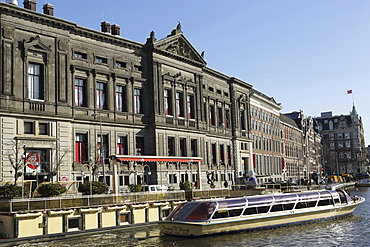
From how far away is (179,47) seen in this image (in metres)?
60.0

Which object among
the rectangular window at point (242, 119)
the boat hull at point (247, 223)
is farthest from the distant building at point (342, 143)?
the boat hull at point (247, 223)

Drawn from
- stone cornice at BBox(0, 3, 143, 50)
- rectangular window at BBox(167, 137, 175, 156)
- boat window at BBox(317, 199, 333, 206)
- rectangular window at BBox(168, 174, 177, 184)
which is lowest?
boat window at BBox(317, 199, 333, 206)

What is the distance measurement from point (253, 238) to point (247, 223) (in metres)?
2.17

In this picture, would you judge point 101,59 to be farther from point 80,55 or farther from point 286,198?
point 286,198

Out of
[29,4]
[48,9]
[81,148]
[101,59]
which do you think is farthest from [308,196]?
[29,4]

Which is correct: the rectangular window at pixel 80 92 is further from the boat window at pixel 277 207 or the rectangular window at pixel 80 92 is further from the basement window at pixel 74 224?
the boat window at pixel 277 207

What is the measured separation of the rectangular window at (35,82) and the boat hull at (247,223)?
20.8 meters

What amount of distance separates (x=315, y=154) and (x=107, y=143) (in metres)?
110

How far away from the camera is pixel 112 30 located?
5375 centimetres

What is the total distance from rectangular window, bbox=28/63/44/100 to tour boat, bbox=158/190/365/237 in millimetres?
20479

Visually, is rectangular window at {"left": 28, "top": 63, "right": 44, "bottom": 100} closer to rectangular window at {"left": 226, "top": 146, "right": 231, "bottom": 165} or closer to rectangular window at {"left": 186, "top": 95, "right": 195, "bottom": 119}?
rectangular window at {"left": 186, "top": 95, "right": 195, "bottom": 119}

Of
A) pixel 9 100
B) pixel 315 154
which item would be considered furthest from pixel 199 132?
pixel 315 154

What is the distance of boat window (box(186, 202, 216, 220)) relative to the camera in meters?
29.0

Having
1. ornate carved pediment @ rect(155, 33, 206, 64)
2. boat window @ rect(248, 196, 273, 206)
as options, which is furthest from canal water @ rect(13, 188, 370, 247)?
ornate carved pediment @ rect(155, 33, 206, 64)
